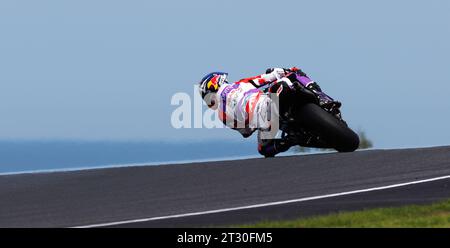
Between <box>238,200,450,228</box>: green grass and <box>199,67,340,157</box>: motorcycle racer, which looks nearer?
A: <box>238,200,450,228</box>: green grass

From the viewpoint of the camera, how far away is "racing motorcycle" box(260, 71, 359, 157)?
1897 centimetres

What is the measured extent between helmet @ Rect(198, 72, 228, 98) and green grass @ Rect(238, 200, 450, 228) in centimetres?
572

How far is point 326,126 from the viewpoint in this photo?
18.9 meters

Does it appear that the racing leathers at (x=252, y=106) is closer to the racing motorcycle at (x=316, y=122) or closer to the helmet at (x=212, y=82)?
the helmet at (x=212, y=82)

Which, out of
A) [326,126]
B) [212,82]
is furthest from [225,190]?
[212,82]

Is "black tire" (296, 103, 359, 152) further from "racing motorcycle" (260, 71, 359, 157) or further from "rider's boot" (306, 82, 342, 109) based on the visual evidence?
"rider's boot" (306, 82, 342, 109)

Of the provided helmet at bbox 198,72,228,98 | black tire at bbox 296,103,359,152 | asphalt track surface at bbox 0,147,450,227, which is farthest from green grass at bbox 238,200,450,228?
helmet at bbox 198,72,228,98

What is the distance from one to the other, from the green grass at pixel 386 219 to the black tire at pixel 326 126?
3.86 m

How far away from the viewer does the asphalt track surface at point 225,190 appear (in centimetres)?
1573

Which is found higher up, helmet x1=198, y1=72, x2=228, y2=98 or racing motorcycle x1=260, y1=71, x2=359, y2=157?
helmet x1=198, y1=72, x2=228, y2=98

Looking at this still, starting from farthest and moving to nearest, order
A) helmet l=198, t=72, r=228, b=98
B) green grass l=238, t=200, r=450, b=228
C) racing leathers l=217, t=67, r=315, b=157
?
helmet l=198, t=72, r=228, b=98 < racing leathers l=217, t=67, r=315, b=157 < green grass l=238, t=200, r=450, b=228

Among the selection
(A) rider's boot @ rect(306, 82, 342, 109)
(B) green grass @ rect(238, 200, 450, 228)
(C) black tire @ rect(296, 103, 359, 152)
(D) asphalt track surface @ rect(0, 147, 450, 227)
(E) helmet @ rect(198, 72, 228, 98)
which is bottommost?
(B) green grass @ rect(238, 200, 450, 228)

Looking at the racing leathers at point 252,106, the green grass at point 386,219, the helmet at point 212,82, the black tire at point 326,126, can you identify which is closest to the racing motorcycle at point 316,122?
the black tire at point 326,126
